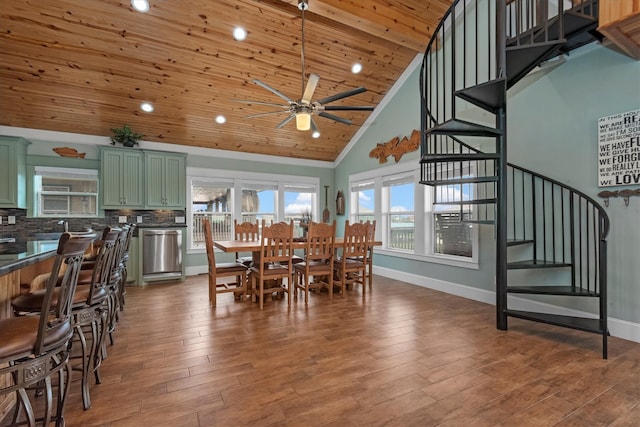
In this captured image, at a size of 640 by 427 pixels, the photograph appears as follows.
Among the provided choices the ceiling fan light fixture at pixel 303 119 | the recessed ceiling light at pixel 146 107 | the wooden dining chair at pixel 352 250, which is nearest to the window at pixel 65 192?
the recessed ceiling light at pixel 146 107

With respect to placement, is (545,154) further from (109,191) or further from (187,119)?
(109,191)

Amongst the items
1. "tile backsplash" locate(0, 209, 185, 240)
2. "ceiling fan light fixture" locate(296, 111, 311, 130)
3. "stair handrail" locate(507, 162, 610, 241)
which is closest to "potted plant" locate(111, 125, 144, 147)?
"tile backsplash" locate(0, 209, 185, 240)

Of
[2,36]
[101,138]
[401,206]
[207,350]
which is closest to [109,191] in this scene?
[101,138]

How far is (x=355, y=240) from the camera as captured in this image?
4242mm

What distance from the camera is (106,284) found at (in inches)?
84.4

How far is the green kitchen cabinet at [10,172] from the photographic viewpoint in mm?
4461

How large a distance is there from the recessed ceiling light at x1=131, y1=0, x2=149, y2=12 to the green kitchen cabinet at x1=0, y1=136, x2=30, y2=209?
9.71ft

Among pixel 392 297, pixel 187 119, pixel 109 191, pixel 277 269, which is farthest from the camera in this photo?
pixel 187 119

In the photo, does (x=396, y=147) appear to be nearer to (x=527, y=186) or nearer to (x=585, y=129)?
(x=527, y=186)

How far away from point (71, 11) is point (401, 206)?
5331 millimetres

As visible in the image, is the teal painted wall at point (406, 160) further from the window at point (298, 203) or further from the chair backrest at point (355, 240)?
the chair backrest at point (355, 240)

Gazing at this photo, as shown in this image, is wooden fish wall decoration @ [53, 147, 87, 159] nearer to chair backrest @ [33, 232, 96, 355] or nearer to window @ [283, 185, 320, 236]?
window @ [283, 185, 320, 236]

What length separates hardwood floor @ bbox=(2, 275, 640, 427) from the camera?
1714 millimetres

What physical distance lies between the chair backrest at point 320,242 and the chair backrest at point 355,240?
0.20 m
